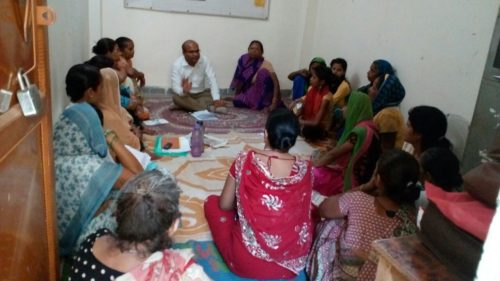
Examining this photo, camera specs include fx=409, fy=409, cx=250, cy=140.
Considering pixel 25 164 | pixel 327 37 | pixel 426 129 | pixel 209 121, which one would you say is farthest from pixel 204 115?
pixel 25 164

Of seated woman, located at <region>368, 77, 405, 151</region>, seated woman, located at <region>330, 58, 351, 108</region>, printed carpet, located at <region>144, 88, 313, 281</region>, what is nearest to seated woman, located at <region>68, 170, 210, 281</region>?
printed carpet, located at <region>144, 88, 313, 281</region>

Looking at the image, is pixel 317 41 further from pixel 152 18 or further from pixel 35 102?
pixel 35 102

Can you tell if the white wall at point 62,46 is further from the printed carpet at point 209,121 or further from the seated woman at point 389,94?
the seated woman at point 389,94

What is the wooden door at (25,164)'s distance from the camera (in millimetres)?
815

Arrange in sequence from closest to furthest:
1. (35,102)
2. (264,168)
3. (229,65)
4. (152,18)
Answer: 1. (35,102)
2. (264,168)
3. (152,18)
4. (229,65)

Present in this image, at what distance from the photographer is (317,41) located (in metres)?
5.05

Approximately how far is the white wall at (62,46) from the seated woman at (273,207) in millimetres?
1112

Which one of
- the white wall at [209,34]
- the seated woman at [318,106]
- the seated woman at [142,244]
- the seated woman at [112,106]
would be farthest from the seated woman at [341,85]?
the seated woman at [142,244]

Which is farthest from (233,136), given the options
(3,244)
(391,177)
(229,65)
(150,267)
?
(3,244)

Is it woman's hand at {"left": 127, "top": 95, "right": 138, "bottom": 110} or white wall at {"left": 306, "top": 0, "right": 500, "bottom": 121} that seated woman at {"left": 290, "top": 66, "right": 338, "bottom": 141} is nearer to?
white wall at {"left": 306, "top": 0, "right": 500, "bottom": 121}

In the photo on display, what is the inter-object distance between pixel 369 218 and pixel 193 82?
326 cm

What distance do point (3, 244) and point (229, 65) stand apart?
15.0 feet

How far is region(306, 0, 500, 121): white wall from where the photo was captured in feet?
8.81

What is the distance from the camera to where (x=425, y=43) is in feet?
10.5
